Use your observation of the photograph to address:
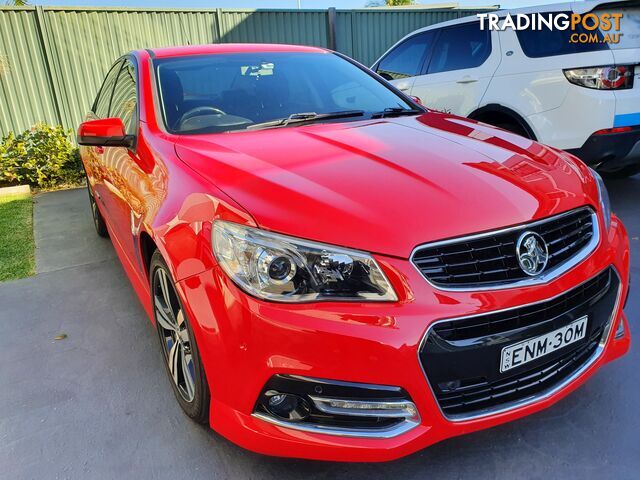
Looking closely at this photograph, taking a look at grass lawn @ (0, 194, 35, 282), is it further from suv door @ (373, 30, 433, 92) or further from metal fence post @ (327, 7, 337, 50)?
metal fence post @ (327, 7, 337, 50)

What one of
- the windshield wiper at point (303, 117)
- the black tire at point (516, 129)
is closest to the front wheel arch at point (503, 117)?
the black tire at point (516, 129)

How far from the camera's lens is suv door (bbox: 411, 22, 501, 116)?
4703 mm

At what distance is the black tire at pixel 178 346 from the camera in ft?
5.65

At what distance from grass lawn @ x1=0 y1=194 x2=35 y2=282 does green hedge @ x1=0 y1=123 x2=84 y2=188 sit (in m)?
0.39

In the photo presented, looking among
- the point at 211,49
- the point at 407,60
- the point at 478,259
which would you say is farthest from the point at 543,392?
the point at 407,60

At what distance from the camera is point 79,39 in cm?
750

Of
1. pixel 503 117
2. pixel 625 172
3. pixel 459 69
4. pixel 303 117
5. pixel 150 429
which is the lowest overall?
pixel 625 172

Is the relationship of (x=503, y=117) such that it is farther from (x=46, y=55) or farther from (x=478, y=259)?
(x=46, y=55)

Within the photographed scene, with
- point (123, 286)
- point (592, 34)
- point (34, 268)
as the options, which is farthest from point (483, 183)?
point (34, 268)

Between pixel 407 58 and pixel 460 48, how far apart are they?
0.77 metres

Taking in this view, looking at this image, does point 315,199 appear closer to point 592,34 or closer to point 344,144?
point 344,144

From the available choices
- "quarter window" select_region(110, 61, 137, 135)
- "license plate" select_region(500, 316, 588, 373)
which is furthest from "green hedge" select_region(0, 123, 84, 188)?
"license plate" select_region(500, 316, 588, 373)

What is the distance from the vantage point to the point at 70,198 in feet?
20.6

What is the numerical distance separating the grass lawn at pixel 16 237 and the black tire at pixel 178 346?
221cm
